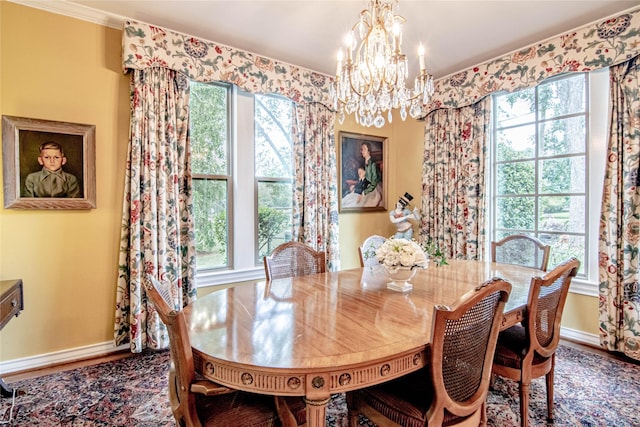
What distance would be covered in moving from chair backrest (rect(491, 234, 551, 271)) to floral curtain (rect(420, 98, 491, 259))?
602 millimetres

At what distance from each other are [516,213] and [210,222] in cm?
318

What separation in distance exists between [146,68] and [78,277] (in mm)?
1757

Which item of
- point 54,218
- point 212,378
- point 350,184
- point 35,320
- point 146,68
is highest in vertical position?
point 146,68

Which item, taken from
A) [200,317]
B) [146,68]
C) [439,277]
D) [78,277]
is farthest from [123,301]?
[439,277]

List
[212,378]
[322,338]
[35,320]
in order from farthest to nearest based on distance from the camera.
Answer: [35,320], [322,338], [212,378]

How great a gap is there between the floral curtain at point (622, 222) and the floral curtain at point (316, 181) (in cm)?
243

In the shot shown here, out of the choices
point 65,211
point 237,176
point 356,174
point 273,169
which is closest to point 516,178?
point 356,174

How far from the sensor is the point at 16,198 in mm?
2346

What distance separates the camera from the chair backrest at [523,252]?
2625 mm

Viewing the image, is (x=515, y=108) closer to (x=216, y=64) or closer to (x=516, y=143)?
(x=516, y=143)

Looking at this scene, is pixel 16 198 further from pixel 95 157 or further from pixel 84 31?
pixel 84 31

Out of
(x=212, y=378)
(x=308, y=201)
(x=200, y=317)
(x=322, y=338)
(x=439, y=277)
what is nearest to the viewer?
(x=212, y=378)

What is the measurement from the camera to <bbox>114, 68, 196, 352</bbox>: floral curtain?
2635mm

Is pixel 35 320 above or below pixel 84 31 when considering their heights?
below
